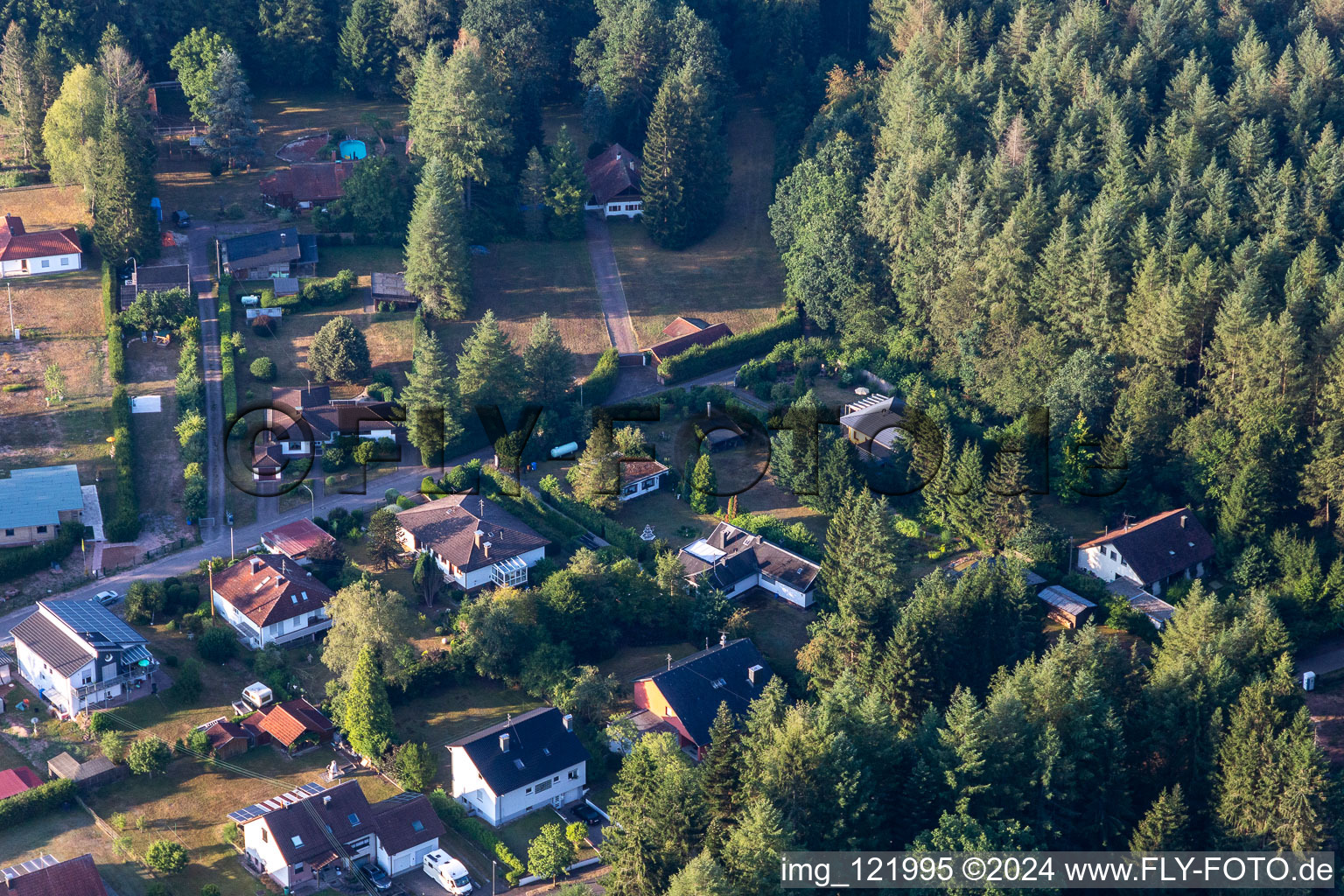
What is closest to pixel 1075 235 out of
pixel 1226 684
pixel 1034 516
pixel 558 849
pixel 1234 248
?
pixel 1234 248

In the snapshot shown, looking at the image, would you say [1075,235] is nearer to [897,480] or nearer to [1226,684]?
[897,480]

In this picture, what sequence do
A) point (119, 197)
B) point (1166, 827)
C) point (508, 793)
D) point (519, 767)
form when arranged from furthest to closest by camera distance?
point (119, 197) < point (519, 767) < point (508, 793) < point (1166, 827)

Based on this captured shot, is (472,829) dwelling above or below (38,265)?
below

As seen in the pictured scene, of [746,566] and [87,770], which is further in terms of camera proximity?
[746,566]

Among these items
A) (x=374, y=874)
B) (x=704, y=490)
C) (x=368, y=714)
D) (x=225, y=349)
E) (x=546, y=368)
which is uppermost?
(x=225, y=349)

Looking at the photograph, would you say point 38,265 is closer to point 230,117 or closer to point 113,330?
point 113,330

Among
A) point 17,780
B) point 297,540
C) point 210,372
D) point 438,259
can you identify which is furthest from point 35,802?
point 438,259

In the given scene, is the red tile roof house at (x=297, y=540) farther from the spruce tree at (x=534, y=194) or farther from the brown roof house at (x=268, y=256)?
the spruce tree at (x=534, y=194)

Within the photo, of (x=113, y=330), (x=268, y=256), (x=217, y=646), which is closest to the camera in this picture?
(x=217, y=646)

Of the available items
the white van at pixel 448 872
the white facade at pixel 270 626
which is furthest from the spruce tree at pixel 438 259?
the white van at pixel 448 872
